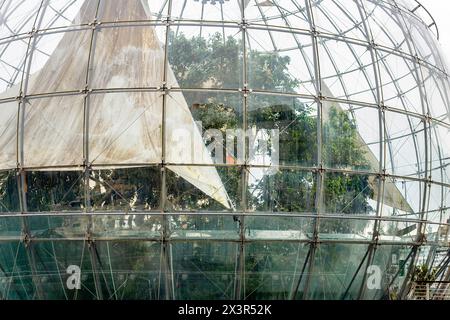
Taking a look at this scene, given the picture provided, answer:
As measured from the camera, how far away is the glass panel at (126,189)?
44.2 ft

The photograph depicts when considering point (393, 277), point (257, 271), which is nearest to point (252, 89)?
point (257, 271)

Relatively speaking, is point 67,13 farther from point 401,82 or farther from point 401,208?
point 401,208

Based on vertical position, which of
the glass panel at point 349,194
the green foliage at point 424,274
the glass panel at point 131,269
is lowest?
the green foliage at point 424,274

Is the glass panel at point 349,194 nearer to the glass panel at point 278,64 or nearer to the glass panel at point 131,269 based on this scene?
the glass panel at point 278,64

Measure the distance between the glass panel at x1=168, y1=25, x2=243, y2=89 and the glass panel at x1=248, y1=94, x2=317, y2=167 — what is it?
2.13ft

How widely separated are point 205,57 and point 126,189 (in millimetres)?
2789

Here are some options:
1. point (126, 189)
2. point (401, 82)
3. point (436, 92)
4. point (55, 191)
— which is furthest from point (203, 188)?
point (436, 92)

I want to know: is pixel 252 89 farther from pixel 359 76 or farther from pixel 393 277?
pixel 393 277

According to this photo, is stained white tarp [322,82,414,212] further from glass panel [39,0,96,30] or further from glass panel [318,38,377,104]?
glass panel [39,0,96,30]

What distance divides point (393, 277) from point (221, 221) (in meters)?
3.93

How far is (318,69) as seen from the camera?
47.9 ft

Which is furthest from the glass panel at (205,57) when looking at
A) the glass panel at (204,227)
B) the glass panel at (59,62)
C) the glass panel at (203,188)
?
the glass panel at (204,227)

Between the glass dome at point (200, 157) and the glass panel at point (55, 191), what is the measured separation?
0.08 ft

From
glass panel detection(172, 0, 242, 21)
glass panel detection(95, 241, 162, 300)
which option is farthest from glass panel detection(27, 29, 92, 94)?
glass panel detection(95, 241, 162, 300)
